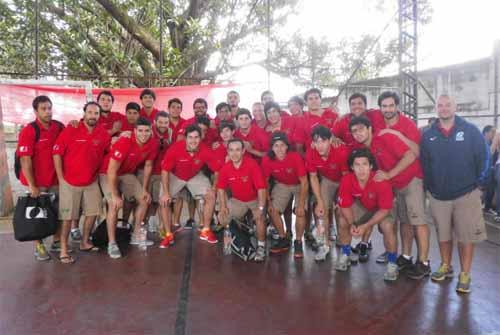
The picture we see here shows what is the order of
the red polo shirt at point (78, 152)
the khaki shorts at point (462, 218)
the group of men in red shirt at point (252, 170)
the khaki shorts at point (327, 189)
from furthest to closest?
the khaki shorts at point (327, 189) < the red polo shirt at point (78, 152) < the group of men in red shirt at point (252, 170) < the khaki shorts at point (462, 218)

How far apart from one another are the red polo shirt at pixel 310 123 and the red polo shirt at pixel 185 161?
1.11 metres

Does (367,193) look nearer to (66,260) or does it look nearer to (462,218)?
(462,218)

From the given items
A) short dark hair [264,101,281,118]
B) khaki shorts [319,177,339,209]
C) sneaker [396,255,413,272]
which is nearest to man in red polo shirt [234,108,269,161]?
short dark hair [264,101,281,118]

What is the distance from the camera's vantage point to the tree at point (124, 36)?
9.48 meters

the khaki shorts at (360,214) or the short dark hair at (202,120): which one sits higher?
the short dark hair at (202,120)

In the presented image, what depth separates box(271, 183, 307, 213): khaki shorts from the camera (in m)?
4.45

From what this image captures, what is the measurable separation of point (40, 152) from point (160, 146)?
135 centimetres

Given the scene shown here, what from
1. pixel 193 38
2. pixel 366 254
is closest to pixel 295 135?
pixel 366 254

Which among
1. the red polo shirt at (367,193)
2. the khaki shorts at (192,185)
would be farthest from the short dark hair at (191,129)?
the red polo shirt at (367,193)

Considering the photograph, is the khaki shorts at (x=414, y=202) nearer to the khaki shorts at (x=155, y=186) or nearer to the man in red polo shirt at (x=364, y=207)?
the man in red polo shirt at (x=364, y=207)

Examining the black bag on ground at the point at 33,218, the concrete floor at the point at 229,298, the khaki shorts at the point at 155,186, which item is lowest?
the concrete floor at the point at 229,298

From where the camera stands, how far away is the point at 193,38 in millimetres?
10750

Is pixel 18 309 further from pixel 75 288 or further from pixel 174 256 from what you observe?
pixel 174 256

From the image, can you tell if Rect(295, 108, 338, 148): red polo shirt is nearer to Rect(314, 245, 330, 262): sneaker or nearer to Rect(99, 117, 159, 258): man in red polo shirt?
Rect(314, 245, 330, 262): sneaker
